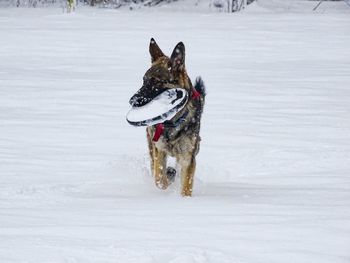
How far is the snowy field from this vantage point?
383 cm

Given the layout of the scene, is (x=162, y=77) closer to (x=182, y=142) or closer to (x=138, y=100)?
(x=138, y=100)

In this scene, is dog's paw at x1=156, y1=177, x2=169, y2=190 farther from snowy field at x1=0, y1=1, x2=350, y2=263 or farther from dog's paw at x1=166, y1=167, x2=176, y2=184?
dog's paw at x1=166, y1=167, x2=176, y2=184

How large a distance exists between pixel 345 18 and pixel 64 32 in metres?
11.3

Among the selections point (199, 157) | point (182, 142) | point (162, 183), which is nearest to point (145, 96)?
point (182, 142)

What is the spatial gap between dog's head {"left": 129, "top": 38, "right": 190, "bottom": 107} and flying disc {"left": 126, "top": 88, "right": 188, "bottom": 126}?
0.04 metres

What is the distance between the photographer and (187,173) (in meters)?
6.20

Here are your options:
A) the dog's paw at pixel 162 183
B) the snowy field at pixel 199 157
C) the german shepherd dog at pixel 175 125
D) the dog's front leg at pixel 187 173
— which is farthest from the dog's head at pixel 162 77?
the dog's paw at pixel 162 183

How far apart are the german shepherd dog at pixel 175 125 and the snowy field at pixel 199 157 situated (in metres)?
0.24

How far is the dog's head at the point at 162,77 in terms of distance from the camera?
18.0 ft

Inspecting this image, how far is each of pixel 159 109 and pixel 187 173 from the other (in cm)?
92

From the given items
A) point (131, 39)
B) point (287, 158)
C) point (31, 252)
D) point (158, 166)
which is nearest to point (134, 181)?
point (158, 166)

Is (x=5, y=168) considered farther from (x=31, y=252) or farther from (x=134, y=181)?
(x=31, y=252)

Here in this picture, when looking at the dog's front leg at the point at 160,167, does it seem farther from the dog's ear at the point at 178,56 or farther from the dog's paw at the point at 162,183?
the dog's ear at the point at 178,56

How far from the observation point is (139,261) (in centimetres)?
350
